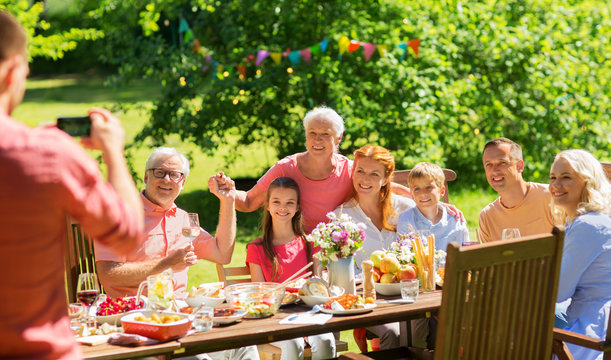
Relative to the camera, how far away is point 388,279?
381 centimetres

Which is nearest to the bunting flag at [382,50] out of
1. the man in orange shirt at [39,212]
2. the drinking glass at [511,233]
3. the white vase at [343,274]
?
the drinking glass at [511,233]

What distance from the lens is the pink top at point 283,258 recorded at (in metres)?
4.48

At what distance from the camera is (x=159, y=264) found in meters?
3.89

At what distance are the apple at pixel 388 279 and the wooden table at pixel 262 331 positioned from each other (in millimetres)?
217

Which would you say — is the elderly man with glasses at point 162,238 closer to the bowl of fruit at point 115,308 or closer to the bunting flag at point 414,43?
the bowl of fruit at point 115,308

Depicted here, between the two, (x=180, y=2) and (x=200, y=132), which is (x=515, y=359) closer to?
(x=200, y=132)

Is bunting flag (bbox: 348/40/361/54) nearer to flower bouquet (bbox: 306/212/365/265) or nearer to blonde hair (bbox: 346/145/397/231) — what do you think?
blonde hair (bbox: 346/145/397/231)

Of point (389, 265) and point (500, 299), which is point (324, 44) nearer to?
point (389, 265)

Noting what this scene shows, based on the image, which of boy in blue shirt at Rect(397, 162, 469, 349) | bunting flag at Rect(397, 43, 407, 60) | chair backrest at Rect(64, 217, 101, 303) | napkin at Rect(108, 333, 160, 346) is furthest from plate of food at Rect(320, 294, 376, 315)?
bunting flag at Rect(397, 43, 407, 60)

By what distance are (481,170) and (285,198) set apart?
661 centimetres

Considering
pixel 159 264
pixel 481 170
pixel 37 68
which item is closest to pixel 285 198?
pixel 159 264

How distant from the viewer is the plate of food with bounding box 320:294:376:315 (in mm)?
3383

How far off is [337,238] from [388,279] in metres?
0.38

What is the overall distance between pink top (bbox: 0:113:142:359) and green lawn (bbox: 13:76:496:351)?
3.74m
